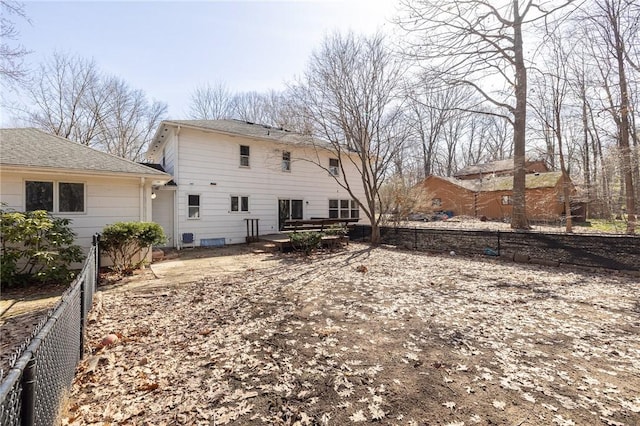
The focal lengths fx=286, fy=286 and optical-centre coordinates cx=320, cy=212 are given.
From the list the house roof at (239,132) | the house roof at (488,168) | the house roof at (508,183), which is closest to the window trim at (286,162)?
the house roof at (239,132)

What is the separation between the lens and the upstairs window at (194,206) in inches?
491

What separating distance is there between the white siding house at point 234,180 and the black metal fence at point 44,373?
10043 mm

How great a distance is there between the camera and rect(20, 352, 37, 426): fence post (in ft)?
4.85

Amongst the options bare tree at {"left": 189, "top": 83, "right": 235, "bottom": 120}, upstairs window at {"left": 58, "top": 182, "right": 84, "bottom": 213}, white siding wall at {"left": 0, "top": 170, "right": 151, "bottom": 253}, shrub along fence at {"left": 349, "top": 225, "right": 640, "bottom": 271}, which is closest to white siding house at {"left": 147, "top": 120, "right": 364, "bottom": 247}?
white siding wall at {"left": 0, "top": 170, "right": 151, "bottom": 253}

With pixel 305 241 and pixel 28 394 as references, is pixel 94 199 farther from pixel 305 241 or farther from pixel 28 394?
pixel 28 394

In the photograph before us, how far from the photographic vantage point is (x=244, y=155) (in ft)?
46.8

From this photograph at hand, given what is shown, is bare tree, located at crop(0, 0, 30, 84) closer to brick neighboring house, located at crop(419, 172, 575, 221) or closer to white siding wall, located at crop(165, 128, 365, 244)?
white siding wall, located at crop(165, 128, 365, 244)

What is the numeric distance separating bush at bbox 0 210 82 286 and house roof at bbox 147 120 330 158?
6478 mm

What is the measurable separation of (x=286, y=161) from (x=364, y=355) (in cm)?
1330

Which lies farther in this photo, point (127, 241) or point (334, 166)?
point (334, 166)

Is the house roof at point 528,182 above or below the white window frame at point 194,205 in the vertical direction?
above

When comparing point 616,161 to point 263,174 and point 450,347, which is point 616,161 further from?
point 263,174

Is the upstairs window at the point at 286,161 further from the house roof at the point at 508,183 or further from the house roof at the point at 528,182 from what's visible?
the house roof at the point at 528,182

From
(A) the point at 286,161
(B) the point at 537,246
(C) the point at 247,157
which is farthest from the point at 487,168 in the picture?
(C) the point at 247,157
